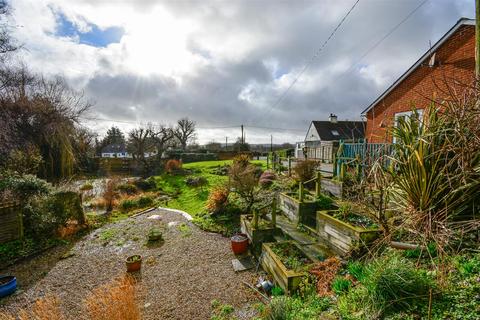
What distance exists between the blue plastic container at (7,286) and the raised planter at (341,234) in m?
6.57

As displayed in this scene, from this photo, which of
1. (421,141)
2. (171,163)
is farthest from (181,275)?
(171,163)

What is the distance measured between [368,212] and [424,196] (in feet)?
2.71

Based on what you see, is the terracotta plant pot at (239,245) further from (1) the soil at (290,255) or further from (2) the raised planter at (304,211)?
(2) the raised planter at (304,211)

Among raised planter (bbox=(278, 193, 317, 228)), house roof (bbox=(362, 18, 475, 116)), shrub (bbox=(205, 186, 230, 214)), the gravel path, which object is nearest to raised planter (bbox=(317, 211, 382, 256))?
raised planter (bbox=(278, 193, 317, 228))

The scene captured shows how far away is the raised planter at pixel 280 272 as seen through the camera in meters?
3.37

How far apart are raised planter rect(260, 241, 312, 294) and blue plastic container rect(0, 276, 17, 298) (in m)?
5.23

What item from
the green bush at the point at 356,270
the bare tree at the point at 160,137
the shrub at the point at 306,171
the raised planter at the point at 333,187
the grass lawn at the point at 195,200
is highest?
the bare tree at the point at 160,137

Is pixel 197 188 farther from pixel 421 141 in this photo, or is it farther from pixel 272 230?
pixel 421 141

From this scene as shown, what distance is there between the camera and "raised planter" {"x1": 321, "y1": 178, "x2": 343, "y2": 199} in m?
6.32

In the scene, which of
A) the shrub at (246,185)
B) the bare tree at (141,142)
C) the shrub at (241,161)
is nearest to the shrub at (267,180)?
the shrub at (241,161)

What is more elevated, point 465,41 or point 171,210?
point 465,41

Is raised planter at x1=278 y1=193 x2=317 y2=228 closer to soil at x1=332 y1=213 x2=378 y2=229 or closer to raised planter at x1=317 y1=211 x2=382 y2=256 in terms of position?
raised planter at x1=317 y1=211 x2=382 y2=256

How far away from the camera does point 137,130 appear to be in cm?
2192

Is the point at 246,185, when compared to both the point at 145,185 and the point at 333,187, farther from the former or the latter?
the point at 145,185
